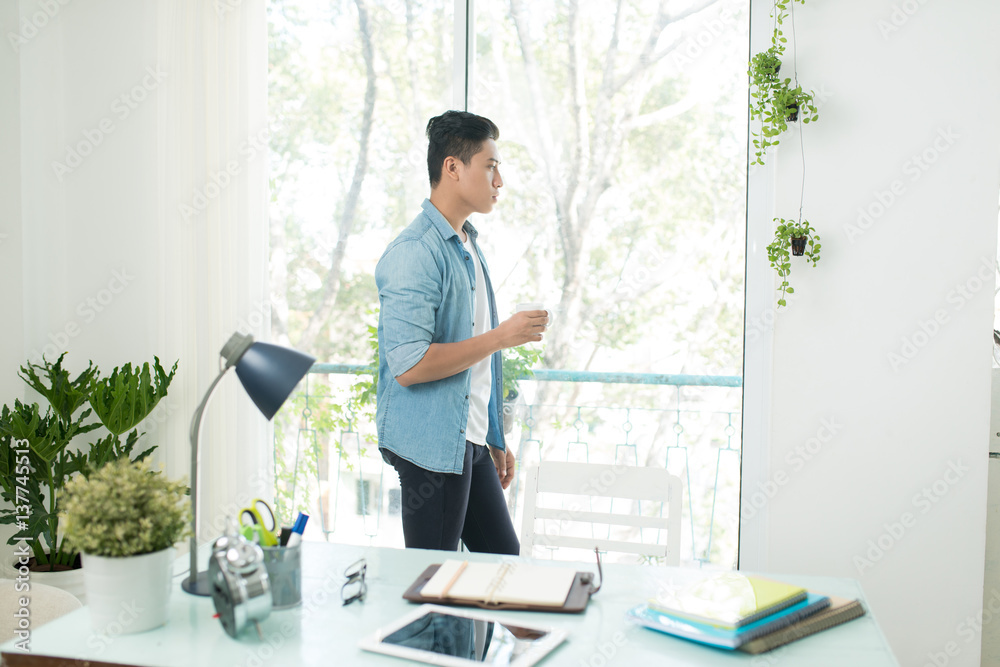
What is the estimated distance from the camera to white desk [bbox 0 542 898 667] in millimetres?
1090

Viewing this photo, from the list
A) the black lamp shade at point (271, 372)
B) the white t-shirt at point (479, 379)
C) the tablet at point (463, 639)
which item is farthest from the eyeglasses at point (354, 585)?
the white t-shirt at point (479, 379)

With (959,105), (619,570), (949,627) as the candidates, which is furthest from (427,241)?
(949,627)

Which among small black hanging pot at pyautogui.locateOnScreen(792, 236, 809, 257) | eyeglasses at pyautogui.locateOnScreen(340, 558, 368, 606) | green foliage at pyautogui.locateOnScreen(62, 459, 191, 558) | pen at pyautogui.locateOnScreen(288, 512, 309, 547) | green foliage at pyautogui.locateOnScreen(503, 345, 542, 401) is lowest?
eyeglasses at pyautogui.locateOnScreen(340, 558, 368, 606)

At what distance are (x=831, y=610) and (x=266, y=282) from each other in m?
2.28

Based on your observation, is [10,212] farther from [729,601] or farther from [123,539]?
[729,601]

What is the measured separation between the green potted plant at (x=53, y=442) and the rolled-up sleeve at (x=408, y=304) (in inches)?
46.9

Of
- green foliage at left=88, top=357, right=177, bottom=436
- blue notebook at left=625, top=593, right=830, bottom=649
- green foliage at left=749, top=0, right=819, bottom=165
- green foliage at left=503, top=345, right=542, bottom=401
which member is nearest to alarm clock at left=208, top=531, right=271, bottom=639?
blue notebook at left=625, top=593, right=830, bottom=649

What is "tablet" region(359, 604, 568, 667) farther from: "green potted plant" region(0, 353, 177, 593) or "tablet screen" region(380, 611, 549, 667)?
"green potted plant" region(0, 353, 177, 593)

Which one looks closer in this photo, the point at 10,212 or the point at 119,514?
the point at 119,514

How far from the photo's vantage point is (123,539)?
3.72ft

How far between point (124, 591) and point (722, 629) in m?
0.93

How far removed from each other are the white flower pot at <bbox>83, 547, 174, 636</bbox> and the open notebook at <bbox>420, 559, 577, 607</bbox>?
44 cm

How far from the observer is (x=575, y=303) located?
10.3 ft

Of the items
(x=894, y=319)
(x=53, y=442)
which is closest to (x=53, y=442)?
(x=53, y=442)
